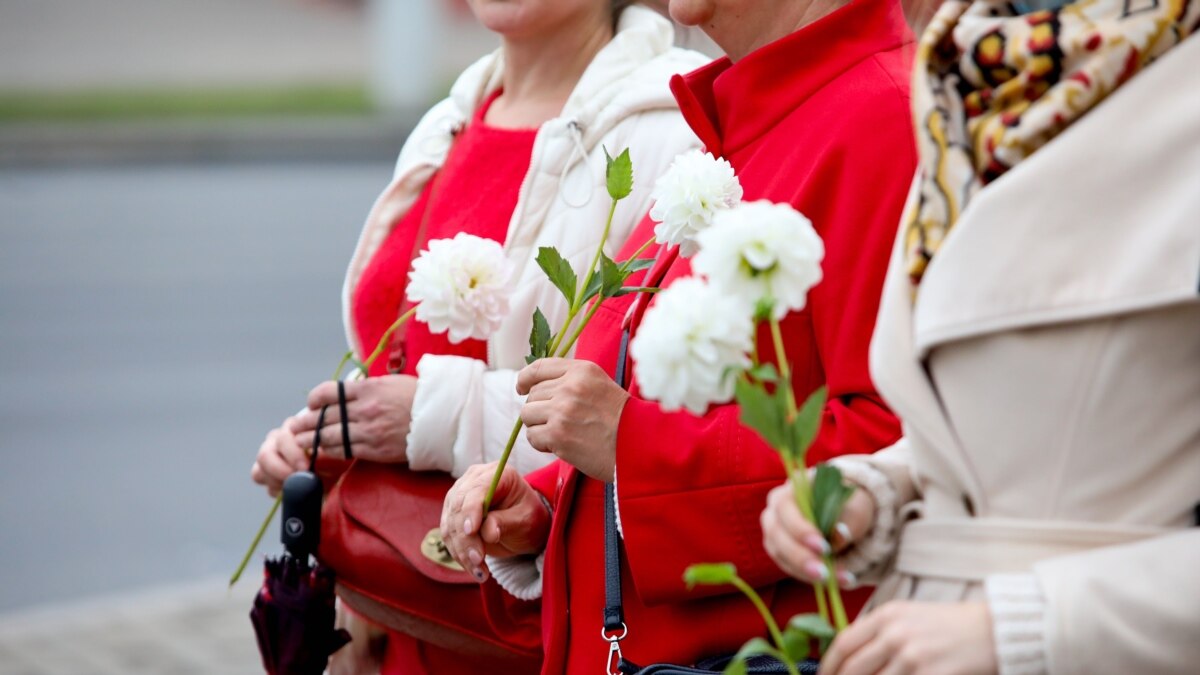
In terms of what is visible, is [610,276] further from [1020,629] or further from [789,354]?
[1020,629]

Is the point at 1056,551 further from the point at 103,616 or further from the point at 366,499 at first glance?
the point at 103,616

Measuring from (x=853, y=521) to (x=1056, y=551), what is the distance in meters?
0.19

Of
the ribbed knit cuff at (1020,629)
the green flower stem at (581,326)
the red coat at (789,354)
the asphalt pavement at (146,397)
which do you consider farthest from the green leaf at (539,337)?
the asphalt pavement at (146,397)

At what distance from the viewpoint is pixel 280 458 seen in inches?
112

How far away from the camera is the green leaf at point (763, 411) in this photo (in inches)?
54.0

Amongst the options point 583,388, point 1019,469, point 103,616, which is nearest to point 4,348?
point 103,616

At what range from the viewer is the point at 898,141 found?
6.20 feet

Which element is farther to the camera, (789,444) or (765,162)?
(765,162)

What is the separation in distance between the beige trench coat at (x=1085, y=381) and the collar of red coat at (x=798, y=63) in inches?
24.2

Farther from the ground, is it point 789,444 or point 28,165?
point 28,165

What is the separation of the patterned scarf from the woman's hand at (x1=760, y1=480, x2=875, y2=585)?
0.23m

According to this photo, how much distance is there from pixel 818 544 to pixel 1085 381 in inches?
10.9

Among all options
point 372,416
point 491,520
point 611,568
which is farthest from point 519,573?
point 372,416

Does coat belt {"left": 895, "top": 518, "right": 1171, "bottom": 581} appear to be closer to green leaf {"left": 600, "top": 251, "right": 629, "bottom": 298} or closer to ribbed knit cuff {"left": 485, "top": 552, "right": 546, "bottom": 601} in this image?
green leaf {"left": 600, "top": 251, "right": 629, "bottom": 298}
